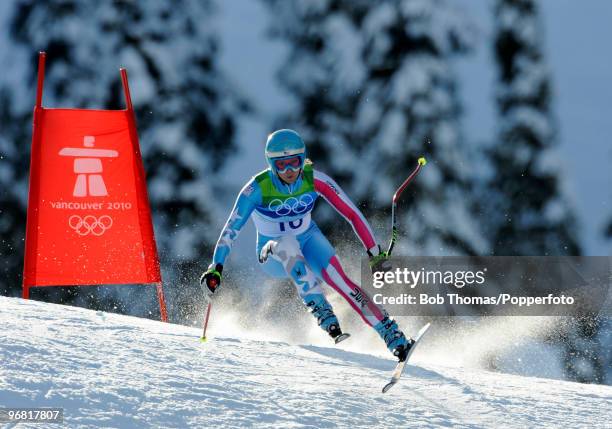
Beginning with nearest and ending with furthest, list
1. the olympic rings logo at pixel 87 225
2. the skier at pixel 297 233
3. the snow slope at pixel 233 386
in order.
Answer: the snow slope at pixel 233 386
the skier at pixel 297 233
the olympic rings logo at pixel 87 225

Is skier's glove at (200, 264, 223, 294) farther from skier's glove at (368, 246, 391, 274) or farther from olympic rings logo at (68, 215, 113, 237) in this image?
olympic rings logo at (68, 215, 113, 237)

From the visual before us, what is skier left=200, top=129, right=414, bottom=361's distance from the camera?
4145mm

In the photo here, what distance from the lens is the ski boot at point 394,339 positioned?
404 cm

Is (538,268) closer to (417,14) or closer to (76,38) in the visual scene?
(417,14)

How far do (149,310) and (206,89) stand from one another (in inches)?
145

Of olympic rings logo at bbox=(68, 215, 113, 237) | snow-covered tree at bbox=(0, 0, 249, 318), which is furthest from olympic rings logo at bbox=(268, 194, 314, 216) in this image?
snow-covered tree at bbox=(0, 0, 249, 318)

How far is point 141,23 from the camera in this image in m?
14.3

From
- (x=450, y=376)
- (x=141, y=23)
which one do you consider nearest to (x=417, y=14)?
(x=141, y=23)

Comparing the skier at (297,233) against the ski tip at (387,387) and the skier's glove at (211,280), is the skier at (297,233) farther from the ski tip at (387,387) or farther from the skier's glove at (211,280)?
the ski tip at (387,387)

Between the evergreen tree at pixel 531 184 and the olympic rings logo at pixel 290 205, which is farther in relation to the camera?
the evergreen tree at pixel 531 184

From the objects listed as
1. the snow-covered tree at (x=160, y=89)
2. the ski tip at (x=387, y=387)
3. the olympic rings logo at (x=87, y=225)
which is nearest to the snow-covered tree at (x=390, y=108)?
the snow-covered tree at (x=160, y=89)

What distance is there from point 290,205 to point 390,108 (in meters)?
8.50

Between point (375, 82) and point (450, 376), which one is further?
point (375, 82)

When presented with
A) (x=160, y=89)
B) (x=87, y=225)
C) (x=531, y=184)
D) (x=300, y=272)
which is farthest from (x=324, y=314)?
(x=160, y=89)
